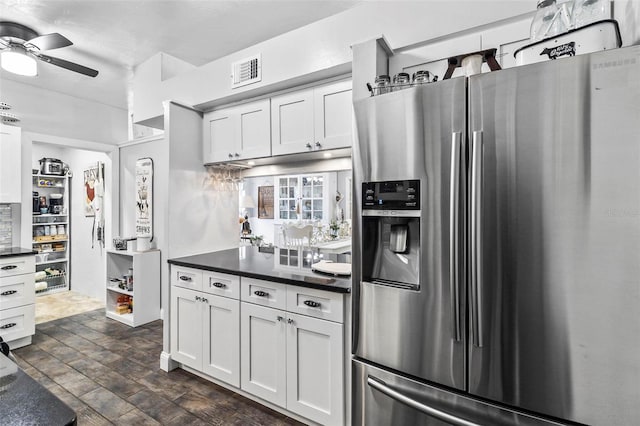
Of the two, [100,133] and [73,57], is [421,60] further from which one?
[100,133]

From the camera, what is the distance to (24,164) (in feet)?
12.7

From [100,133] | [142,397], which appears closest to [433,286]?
[142,397]

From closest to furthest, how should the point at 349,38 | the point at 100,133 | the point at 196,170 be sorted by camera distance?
the point at 349,38 < the point at 196,170 < the point at 100,133

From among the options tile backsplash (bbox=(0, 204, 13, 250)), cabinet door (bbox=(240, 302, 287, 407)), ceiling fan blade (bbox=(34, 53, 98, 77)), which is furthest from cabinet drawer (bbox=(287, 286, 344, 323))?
tile backsplash (bbox=(0, 204, 13, 250))

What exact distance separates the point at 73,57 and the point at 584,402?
4.74 meters

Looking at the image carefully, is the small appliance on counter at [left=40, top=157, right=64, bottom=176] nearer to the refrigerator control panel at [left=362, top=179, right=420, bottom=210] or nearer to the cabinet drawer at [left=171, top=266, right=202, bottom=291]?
the cabinet drawer at [left=171, top=266, right=202, bottom=291]

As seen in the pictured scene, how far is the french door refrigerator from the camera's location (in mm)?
1021

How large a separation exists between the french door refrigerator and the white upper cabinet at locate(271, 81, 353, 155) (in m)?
0.68

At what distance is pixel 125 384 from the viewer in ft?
8.28

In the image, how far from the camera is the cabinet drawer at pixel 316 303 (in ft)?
6.03

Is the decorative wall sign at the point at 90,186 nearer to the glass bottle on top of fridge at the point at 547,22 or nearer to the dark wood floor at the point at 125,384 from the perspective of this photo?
the dark wood floor at the point at 125,384

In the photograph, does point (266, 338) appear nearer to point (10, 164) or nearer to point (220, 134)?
point (220, 134)

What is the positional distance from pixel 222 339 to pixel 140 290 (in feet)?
Result: 6.75

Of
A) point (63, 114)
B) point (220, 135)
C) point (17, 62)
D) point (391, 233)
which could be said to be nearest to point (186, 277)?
point (220, 135)
